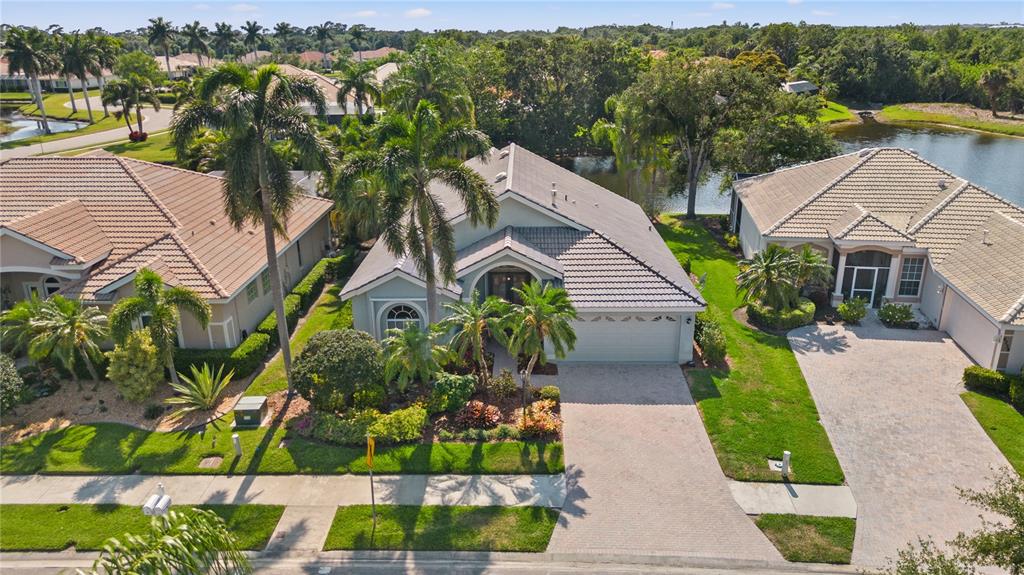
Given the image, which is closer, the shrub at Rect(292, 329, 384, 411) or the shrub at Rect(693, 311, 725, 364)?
the shrub at Rect(292, 329, 384, 411)

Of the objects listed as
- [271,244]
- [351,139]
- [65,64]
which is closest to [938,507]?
[271,244]

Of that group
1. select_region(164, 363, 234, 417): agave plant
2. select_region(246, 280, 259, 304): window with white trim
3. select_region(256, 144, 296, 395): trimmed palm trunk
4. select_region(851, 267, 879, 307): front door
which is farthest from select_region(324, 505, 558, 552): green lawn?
select_region(851, 267, 879, 307): front door

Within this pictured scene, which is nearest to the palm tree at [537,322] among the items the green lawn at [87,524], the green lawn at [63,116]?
the green lawn at [87,524]

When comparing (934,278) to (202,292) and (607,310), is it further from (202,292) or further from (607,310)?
(202,292)

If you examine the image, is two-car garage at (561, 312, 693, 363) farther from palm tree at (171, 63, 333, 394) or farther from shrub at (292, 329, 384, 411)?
palm tree at (171, 63, 333, 394)

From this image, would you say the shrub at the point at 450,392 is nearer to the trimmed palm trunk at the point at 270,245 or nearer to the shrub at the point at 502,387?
the shrub at the point at 502,387

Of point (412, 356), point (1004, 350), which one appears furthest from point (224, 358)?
point (1004, 350)
